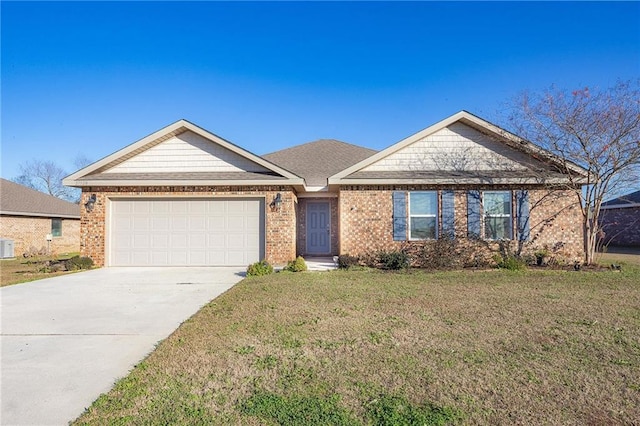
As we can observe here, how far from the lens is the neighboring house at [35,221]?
738 inches

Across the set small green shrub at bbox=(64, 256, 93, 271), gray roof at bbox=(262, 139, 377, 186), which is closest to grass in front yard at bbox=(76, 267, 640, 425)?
small green shrub at bbox=(64, 256, 93, 271)

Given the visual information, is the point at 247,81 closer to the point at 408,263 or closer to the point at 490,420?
the point at 408,263

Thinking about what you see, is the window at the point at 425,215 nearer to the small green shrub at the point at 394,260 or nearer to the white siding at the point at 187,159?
the small green shrub at the point at 394,260

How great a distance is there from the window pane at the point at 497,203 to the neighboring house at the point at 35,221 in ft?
69.1

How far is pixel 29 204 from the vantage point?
2022 cm

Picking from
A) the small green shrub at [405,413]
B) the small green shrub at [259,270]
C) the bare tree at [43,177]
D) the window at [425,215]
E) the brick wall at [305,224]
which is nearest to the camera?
the small green shrub at [405,413]

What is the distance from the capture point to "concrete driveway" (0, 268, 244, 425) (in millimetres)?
3217

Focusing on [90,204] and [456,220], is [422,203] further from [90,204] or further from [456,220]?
[90,204]

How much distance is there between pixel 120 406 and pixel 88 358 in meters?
1.47

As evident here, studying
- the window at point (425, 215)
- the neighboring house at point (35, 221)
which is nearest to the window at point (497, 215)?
the window at point (425, 215)

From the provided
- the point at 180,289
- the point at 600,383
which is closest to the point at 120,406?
the point at 600,383

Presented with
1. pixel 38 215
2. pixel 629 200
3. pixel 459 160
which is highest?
pixel 459 160

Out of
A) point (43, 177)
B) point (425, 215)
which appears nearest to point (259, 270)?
point (425, 215)

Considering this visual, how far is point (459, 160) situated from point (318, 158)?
24.6ft
